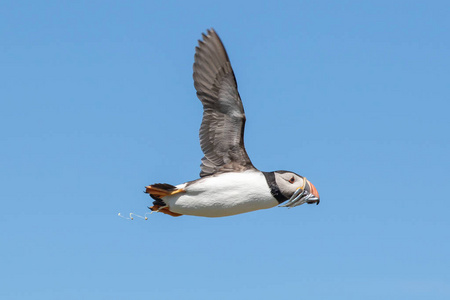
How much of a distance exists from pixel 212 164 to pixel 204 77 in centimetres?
185

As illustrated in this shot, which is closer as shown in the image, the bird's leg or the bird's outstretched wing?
the bird's outstretched wing

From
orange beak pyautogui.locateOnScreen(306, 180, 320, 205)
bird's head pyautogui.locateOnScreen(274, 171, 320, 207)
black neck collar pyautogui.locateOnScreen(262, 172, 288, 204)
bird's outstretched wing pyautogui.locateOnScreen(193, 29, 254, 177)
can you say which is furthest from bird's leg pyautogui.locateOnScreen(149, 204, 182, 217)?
orange beak pyautogui.locateOnScreen(306, 180, 320, 205)

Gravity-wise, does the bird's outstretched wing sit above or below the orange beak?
above

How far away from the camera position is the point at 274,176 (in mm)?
31047

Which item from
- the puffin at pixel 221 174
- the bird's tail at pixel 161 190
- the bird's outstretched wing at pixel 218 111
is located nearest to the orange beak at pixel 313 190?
the puffin at pixel 221 174

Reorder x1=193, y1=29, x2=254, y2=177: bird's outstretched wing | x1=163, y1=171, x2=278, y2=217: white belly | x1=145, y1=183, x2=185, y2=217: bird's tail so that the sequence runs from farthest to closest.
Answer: x1=193, y1=29, x2=254, y2=177: bird's outstretched wing → x1=145, y1=183, x2=185, y2=217: bird's tail → x1=163, y1=171, x2=278, y2=217: white belly

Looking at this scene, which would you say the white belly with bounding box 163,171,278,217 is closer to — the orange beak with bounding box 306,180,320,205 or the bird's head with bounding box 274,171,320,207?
the bird's head with bounding box 274,171,320,207

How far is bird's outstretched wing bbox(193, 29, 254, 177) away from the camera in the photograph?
31.0 metres

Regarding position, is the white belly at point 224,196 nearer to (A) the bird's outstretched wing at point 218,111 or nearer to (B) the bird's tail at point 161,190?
(B) the bird's tail at point 161,190

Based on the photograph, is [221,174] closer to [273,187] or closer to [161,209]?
[273,187]

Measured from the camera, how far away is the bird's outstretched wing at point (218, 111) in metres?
31.0

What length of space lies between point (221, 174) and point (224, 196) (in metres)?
0.66

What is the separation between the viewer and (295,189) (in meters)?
31.1

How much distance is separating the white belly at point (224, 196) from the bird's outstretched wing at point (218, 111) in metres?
0.46
